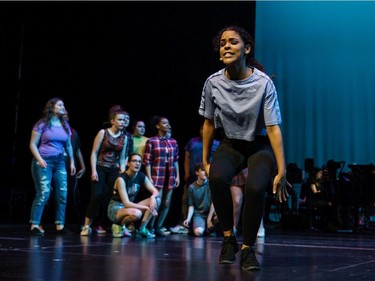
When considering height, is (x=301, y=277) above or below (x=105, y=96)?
below

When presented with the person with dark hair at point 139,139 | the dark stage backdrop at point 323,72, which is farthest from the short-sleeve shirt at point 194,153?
the dark stage backdrop at point 323,72

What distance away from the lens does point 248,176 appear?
292cm

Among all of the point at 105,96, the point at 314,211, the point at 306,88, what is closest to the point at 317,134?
the point at 306,88

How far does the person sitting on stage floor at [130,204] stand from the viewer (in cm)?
566

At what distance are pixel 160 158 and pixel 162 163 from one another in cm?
6

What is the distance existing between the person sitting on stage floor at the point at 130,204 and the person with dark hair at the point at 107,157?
157 millimetres

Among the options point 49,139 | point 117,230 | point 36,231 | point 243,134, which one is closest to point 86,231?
point 117,230

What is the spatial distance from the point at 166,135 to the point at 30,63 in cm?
366

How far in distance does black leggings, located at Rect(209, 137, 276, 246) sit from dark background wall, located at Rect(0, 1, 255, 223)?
587 cm

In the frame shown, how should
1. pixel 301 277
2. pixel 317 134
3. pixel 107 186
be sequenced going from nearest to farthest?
1. pixel 301 277
2. pixel 107 186
3. pixel 317 134

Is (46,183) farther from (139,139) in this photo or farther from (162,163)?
(139,139)

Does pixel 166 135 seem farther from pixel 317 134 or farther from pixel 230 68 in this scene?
pixel 317 134

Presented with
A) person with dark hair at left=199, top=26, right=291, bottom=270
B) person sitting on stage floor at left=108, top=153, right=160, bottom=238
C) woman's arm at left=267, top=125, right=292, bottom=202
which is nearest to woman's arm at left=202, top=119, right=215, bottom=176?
person with dark hair at left=199, top=26, right=291, bottom=270

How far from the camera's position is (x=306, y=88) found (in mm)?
10922
